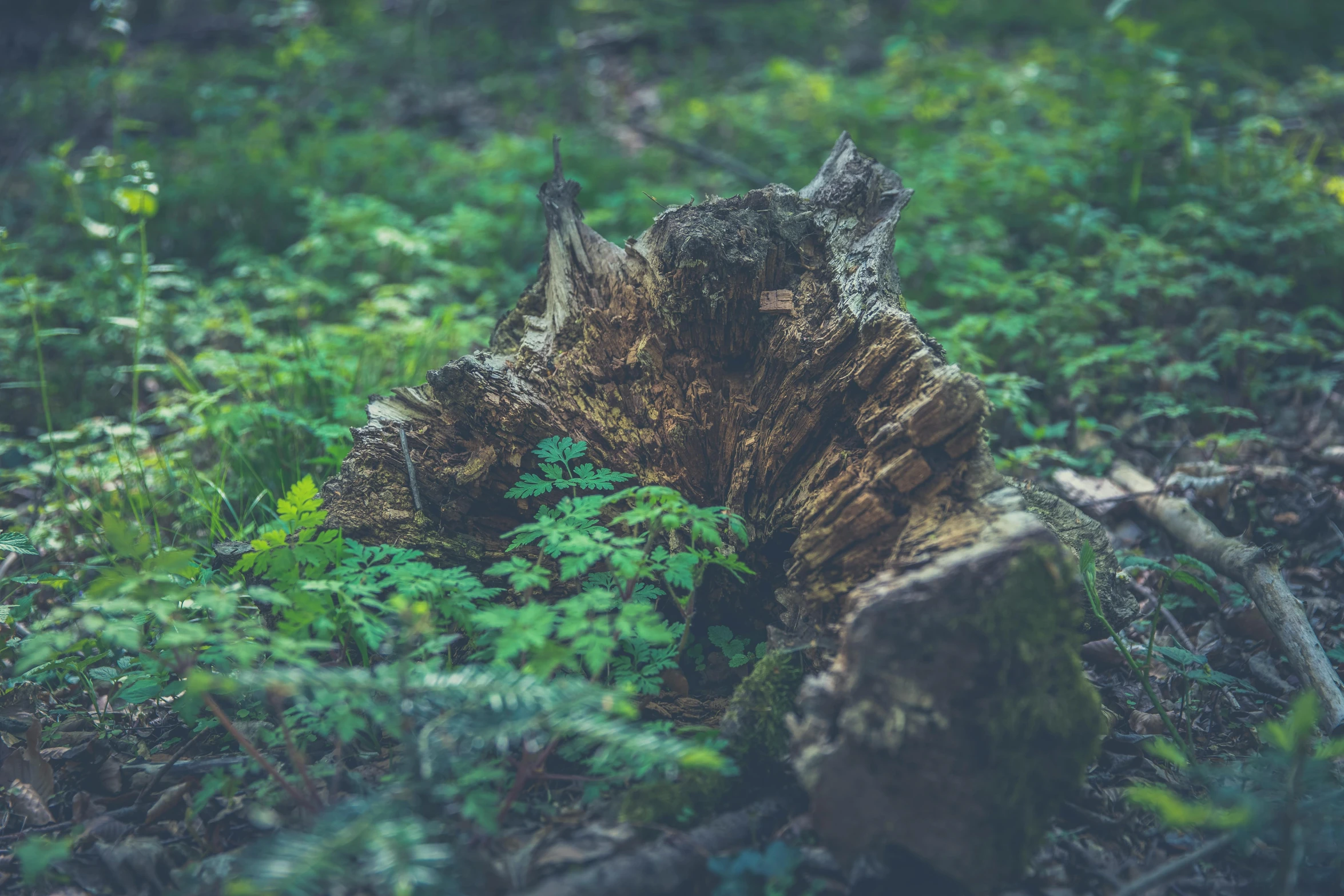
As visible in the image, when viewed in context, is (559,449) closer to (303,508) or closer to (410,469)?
(410,469)

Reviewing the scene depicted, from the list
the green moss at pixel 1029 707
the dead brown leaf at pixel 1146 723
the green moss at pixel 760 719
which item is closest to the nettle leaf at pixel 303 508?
the green moss at pixel 760 719

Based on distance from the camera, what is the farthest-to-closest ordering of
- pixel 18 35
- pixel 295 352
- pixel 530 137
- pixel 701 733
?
pixel 18 35 → pixel 530 137 → pixel 295 352 → pixel 701 733

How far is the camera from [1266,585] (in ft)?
8.98

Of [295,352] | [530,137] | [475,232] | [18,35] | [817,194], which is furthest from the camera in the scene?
[18,35]

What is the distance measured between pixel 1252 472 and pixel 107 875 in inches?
178

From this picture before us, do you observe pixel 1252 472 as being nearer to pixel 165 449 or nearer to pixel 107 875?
pixel 107 875

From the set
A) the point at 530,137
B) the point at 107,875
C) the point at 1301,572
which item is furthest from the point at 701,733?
the point at 530,137

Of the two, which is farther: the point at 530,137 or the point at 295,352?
the point at 530,137

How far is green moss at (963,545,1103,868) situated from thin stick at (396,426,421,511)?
177 centimetres

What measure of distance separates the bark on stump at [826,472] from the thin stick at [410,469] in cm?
2

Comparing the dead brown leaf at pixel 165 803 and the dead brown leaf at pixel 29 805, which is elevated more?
the dead brown leaf at pixel 165 803

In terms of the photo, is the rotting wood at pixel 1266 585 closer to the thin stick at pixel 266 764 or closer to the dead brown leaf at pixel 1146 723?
the dead brown leaf at pixel 1146 723

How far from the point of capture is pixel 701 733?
7.04 ft

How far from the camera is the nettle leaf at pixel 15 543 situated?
2496 mm
